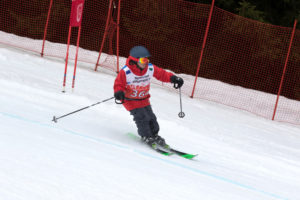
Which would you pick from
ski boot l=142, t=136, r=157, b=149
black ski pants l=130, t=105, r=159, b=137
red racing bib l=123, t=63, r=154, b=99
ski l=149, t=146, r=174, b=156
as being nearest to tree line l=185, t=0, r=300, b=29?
red racing bib l=123, t=63, r=154, b=99

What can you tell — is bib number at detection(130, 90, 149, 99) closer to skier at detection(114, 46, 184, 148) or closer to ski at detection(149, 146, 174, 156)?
skier at detection(114, 46, 184, 148)

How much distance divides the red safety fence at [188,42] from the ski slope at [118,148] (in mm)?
2088

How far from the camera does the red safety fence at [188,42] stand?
1246 cm

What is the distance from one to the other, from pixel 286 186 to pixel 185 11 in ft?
26.0

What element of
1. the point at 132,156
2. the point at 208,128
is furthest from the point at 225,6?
the point at 132,156

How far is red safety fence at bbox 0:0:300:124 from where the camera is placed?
40.9 ft

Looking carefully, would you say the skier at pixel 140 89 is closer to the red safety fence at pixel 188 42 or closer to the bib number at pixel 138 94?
the bib number at pixel 138 94

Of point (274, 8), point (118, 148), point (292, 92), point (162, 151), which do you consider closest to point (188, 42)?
point (292, 92)

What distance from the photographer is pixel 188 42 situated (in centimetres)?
1305

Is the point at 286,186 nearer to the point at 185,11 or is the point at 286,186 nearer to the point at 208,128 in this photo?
the point at 208,128

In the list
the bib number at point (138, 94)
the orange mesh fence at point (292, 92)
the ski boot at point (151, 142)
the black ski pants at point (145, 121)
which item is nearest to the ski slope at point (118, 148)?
the ski boot at point (151, 142)

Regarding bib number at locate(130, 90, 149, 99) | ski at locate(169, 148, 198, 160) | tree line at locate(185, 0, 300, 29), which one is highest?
tree line at locate(185, 0, 300, 29)

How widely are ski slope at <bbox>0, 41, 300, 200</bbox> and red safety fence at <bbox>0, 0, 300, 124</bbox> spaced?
2088mm

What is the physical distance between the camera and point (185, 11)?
12609 millimetres
